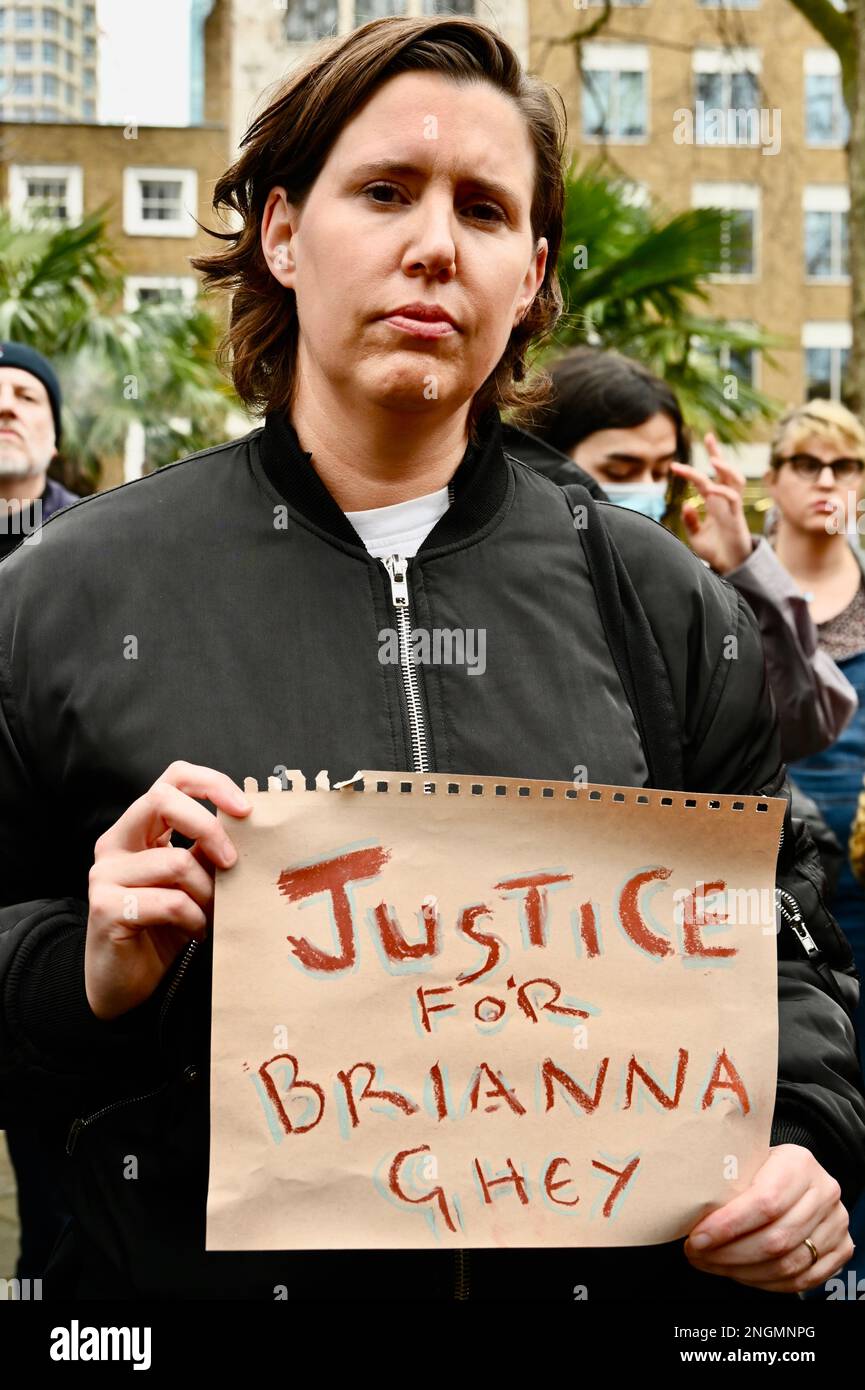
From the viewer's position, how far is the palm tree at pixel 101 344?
379 inches

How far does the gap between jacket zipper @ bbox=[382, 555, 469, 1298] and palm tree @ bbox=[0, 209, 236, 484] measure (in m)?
7.04

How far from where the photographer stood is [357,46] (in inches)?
67.4

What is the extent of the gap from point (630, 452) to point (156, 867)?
8.85 feet

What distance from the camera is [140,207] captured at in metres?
29.7

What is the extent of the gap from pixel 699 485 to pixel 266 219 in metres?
1.89

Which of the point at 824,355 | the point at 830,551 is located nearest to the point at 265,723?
the point at 830,551

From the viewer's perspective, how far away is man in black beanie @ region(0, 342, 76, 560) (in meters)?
4.36

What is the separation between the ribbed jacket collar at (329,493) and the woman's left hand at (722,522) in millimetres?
1825

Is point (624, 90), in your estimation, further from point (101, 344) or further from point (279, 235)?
point (279, 235)

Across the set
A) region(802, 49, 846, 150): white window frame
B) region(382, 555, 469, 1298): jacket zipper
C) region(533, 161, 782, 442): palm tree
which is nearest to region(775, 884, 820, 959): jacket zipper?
region(382, 555, 469, 1298): jacket zipper

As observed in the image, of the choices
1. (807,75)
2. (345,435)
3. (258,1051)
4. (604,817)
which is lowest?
(258,1051)

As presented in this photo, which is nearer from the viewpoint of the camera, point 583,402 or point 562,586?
point 562,586

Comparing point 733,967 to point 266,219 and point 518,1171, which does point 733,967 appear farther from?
point 266,219

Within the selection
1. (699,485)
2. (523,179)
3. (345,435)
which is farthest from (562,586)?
(699,485)
